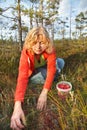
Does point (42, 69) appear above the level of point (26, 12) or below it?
below

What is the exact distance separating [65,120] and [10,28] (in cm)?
910

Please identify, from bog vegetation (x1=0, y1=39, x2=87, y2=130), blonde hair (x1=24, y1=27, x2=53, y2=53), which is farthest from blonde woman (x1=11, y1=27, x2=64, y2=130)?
bog vegetation (x1=0, y1=39, x2=87, y2=130)

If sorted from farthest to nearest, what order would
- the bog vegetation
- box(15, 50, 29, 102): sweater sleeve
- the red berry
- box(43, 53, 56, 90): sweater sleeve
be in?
the red berry, box(43, 53, 56, 90): sweater sleeve, box(15, 50, 29, 102): sweater sleeve, the bog vegetation

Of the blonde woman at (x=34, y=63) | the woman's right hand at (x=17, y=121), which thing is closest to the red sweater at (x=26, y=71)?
the blonde woman at (x=34, y=63)

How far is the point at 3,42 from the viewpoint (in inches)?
253

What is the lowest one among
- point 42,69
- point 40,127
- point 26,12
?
point 40,127

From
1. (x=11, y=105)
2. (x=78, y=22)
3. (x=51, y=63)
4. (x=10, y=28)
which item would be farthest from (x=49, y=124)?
(x=78, y=22)

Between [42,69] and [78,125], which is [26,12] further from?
[78,125]

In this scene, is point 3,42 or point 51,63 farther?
point 3,42

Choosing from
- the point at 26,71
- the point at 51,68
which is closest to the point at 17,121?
the point at 26,71

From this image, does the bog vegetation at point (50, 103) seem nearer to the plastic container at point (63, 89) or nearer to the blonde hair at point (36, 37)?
the plastic container at point (63, 89)

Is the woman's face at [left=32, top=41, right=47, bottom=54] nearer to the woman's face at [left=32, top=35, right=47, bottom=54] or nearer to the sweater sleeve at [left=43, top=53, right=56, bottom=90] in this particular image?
the woman's face at [left=32, top=35, right=47, bottom=54]

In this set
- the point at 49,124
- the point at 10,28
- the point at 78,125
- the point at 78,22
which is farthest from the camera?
Answer: the point at 78,22

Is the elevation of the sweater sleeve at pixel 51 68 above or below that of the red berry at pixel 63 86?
above
